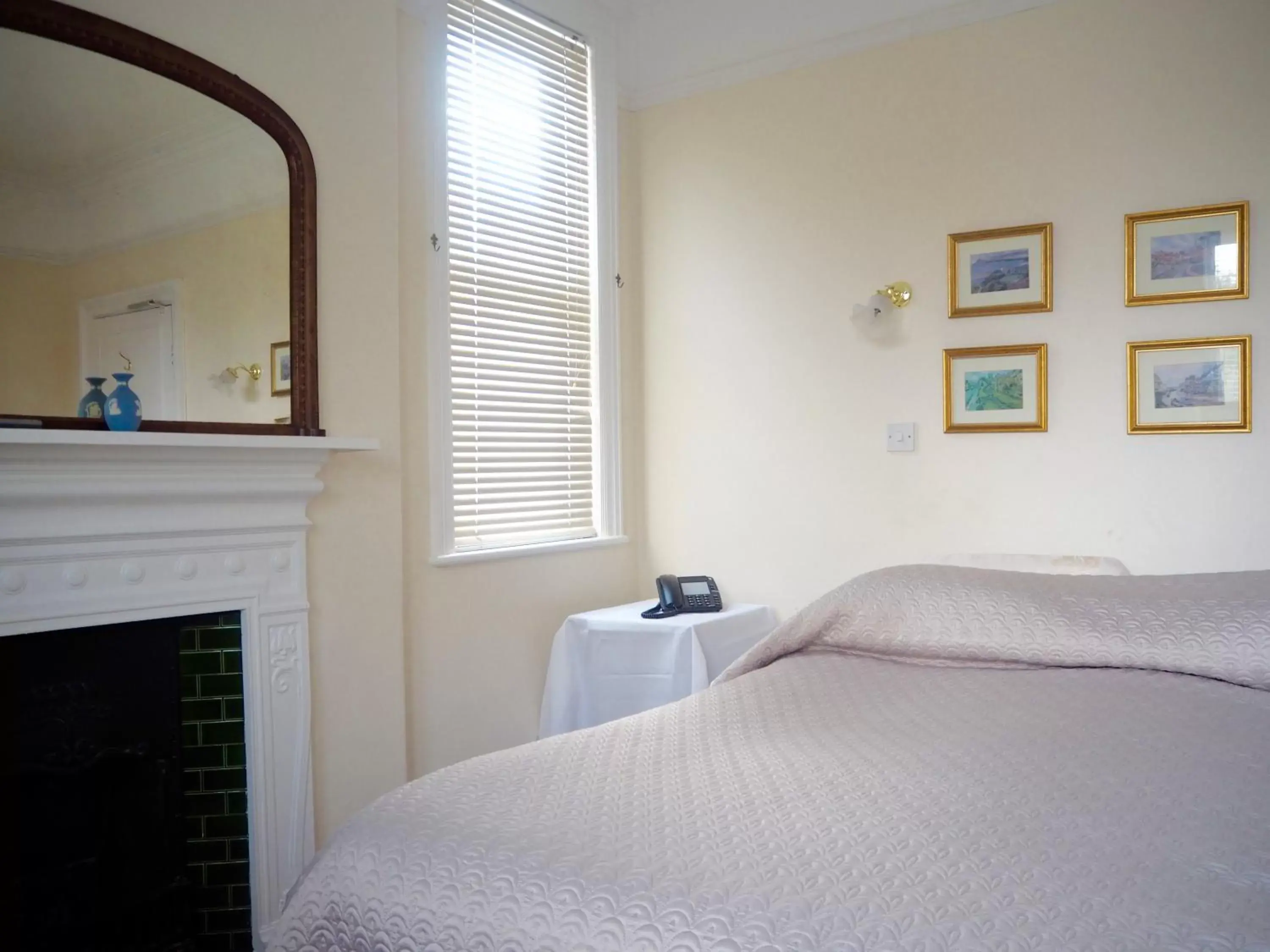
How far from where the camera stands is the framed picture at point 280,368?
2.37 metres

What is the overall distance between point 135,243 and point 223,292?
0.69ft

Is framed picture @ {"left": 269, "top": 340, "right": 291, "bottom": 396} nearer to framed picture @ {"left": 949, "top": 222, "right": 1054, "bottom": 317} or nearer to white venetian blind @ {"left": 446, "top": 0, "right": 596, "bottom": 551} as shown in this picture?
white venetian blind @ {"left": 446, "top": 0, "right": 596, "bottom": 551}

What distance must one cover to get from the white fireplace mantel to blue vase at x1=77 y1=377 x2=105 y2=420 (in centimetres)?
10

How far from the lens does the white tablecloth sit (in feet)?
10.2

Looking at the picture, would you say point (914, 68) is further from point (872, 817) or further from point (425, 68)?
point (872, 817)

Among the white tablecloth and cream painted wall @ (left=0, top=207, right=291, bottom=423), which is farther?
the white tablecloth

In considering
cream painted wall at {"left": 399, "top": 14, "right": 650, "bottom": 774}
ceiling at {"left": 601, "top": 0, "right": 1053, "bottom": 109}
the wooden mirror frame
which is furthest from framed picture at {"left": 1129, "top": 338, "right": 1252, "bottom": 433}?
the wooden mirror frame

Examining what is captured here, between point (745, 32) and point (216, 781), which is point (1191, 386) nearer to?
point (745, 32)

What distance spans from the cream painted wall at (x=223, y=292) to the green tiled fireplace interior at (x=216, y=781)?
1.68 feet

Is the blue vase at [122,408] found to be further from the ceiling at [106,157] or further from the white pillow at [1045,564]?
A: the white pillow at [1045,564]

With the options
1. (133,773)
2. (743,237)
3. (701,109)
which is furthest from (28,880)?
(701,109)

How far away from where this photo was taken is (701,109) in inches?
144

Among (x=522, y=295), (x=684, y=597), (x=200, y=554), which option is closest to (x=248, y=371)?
(x=200, y=554)

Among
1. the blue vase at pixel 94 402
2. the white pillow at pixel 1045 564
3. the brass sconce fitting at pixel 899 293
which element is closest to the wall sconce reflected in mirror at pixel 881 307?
the brass sconce fitting at pixel 899 293
